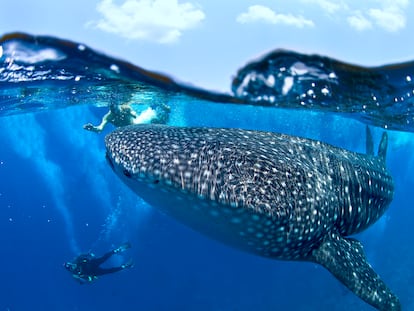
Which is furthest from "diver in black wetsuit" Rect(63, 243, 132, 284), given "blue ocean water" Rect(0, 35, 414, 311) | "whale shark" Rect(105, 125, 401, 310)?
"whale shark" Rect(105, 125, 401, 310)

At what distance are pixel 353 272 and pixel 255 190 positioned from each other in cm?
259

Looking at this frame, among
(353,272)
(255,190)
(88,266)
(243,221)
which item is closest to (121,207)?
(88,266)

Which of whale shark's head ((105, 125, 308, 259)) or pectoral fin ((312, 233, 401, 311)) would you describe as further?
pectoral fin ((312, 233, 401, 311))

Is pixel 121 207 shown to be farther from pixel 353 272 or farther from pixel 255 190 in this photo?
pixel 255 190

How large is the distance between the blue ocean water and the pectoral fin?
4667mm

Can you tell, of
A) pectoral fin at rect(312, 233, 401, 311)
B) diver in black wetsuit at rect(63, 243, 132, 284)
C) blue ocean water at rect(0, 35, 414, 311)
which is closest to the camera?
pectoral fin at rect(312, 233, 401, 311)

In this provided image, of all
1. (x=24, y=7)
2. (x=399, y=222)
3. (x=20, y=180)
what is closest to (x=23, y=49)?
(x=24, y=7)

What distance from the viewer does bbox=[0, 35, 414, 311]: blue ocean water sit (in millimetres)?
12625

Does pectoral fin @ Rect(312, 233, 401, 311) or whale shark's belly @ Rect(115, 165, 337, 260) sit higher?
whale shark's belly @ Rect(115, 165, 337, 260)

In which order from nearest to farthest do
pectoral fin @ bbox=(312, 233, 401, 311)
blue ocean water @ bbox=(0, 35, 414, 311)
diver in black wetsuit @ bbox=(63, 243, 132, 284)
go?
pectoral fin @ bbox=(312, 233, 401, 311), blue ocean water @ bbox=(0, 35, 414, 311), diver in black wetsuit @ bbox=(63, 243, 132, 284)

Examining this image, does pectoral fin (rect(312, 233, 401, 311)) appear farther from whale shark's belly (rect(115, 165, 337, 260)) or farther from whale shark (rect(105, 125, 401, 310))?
whale shark's belly (rect(115, 165, 337, 260))

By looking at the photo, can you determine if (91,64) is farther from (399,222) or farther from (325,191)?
(399,222)

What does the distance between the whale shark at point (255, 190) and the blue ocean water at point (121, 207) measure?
3.51m

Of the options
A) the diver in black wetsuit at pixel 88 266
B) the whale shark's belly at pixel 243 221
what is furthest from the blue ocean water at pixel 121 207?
the diver in black wetsuit at pixel 88 266
